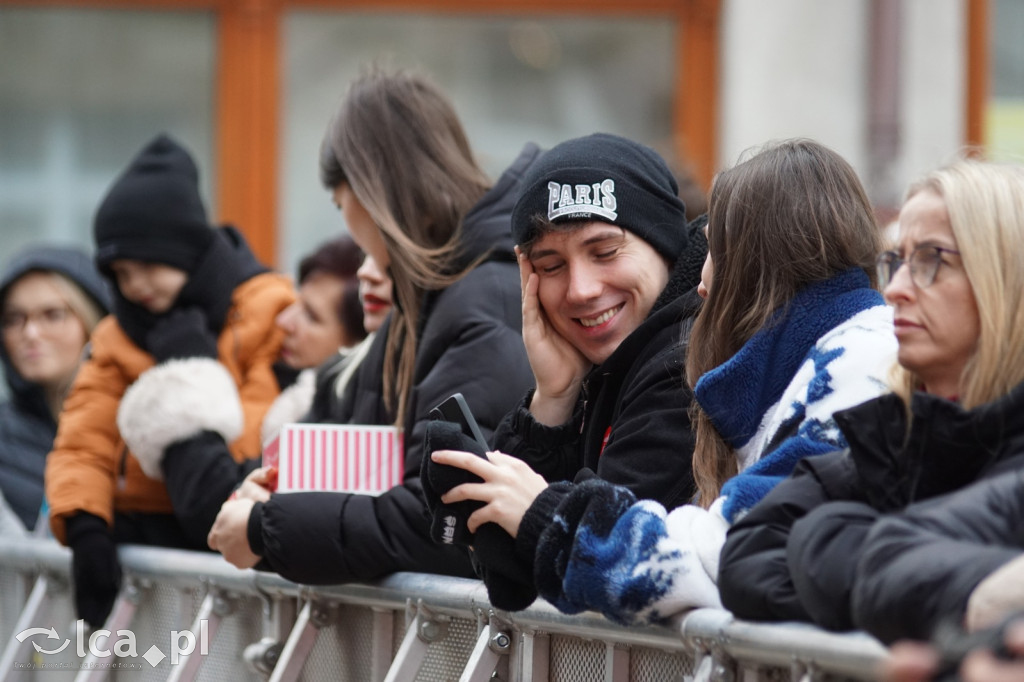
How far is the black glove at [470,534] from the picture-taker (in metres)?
3.02

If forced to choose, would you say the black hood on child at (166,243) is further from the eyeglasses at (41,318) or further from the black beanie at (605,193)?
the black beanie at (605,193)

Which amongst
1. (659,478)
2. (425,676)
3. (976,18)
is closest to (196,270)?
(425,676)

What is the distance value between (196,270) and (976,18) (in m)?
4.59

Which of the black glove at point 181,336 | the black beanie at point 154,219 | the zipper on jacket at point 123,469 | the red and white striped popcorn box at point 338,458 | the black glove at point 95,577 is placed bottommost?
the black glove at point 95,577

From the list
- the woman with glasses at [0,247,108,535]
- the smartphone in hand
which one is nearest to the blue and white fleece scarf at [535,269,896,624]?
the smartphone in hand

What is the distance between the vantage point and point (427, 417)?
12.6ft

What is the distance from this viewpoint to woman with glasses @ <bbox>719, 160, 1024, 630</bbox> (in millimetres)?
2402

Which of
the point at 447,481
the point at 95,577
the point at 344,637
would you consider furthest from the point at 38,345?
the point at 447,481

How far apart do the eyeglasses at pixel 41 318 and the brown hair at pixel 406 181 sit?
2.46 m

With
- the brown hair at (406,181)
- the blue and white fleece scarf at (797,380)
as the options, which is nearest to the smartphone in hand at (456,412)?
the blue and white fleece scarf at (797,380)

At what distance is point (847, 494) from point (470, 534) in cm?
77

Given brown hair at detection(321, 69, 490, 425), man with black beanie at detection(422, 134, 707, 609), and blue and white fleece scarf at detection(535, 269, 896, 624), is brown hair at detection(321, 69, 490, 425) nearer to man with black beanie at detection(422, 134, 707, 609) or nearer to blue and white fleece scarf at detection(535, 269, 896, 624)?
man with black beanie at detection(422, 134, 707, 609)

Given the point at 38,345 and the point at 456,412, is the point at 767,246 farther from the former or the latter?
the point at 38,345

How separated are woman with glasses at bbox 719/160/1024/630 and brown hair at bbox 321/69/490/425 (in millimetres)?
1686
